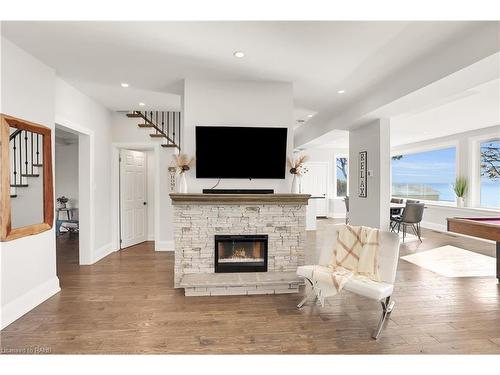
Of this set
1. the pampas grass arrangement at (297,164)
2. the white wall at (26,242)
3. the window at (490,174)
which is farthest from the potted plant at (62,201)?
the window at (490,174)

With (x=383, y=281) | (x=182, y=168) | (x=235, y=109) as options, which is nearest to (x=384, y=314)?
(x=383, y=281)

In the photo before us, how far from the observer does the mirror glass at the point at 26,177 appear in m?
2.76

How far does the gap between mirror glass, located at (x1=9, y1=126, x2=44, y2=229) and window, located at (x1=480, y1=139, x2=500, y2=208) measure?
28.6 ft

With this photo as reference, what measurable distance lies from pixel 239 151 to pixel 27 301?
277 centimetres

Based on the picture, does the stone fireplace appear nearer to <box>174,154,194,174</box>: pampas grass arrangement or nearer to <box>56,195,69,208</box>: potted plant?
<box>174,154,194,174</box>: pampas grass arrangement

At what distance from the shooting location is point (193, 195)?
3.43 meters

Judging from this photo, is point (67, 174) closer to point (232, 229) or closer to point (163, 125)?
point (163, 125)

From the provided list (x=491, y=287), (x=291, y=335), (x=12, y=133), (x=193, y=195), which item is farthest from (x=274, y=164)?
(x=491, y=287)

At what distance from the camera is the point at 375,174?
493 centimetres

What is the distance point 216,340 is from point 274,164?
86.1 inches

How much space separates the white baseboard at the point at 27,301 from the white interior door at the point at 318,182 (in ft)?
27.3

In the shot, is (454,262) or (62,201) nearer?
(454,262)

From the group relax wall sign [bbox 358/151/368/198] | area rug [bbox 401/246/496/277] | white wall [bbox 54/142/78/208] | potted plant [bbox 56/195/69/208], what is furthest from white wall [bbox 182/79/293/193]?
white wall [bbox 54/142/78/208]
